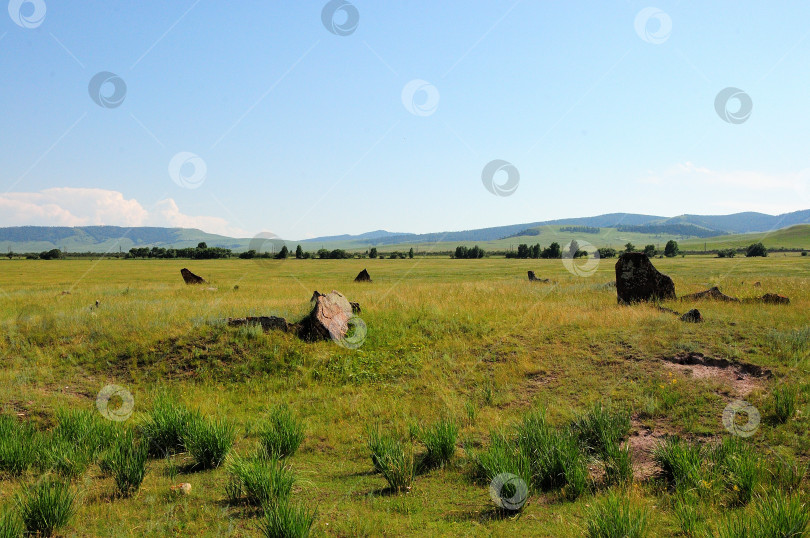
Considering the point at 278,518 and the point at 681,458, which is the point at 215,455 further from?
the point at 681,458

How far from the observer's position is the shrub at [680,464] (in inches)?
275

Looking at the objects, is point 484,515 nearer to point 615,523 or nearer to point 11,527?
point 615,523

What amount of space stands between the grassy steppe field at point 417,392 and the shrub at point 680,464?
0.45 ft

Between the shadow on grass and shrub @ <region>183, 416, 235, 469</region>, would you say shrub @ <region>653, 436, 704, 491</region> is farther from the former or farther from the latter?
shrub @ <region>183, 416, 235, 469</region>

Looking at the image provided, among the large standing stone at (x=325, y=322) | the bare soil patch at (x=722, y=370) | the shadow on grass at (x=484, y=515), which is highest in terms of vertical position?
the large standing stone at (x=325, y=322)

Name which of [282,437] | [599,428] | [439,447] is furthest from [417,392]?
[599,428]

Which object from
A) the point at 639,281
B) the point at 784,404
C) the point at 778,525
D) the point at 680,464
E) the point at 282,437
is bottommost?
the point at 282,437

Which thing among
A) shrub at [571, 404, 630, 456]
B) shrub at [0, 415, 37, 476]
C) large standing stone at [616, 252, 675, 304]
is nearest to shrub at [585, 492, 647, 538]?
shrub at [571, 404, 630, 456]

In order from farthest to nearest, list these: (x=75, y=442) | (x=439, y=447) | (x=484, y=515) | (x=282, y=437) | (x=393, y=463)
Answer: (x=282, y=437) < (x=75, y=442) < (x=439, y=447) < (x=393, y=463) < (x=484, y=515)

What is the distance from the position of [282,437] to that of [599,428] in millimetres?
6205

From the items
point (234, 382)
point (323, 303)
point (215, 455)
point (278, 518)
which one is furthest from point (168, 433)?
point (323, 303)

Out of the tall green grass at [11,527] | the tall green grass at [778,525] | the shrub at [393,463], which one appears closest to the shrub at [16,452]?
the tall green grass at [11,527]

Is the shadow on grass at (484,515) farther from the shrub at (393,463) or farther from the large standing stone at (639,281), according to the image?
the large standing stone at (639,281)

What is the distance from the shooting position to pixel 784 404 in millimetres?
9242
